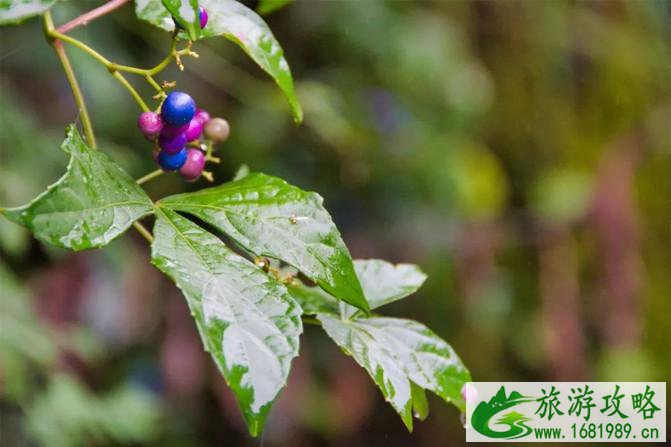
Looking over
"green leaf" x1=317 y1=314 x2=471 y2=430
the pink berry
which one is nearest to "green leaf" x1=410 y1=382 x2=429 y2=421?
"green leaf" x1=317 y1=314 x2=471 y2=430

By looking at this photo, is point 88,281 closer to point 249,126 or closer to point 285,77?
point 249,126

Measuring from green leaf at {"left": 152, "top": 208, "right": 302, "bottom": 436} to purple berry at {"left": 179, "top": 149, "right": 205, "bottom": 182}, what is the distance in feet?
0.50

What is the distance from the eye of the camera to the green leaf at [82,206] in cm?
45

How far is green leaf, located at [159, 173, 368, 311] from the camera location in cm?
51

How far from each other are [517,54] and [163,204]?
1972mm

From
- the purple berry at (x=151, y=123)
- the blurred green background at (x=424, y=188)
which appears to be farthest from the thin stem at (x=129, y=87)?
the blurred green background at (x=424, y=188)

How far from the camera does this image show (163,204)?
0.54 metres

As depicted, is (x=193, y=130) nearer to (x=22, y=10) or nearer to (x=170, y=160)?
(x=170, y=160)

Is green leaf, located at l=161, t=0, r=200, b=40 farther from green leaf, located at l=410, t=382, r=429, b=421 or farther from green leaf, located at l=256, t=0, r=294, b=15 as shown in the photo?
green leaf, located at l=410, t=382, r=429, b=421

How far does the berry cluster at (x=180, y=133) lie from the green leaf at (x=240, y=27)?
0.17 feet

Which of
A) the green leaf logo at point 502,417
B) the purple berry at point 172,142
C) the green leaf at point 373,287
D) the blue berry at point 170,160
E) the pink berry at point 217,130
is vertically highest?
the pink berry at point 217,130

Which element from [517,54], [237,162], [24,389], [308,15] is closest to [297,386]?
[237,162]

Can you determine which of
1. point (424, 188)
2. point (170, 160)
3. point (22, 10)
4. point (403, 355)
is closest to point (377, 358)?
point (403, 355)

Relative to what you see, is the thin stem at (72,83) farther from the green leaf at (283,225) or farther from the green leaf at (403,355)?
the green leaf at (403,355)
